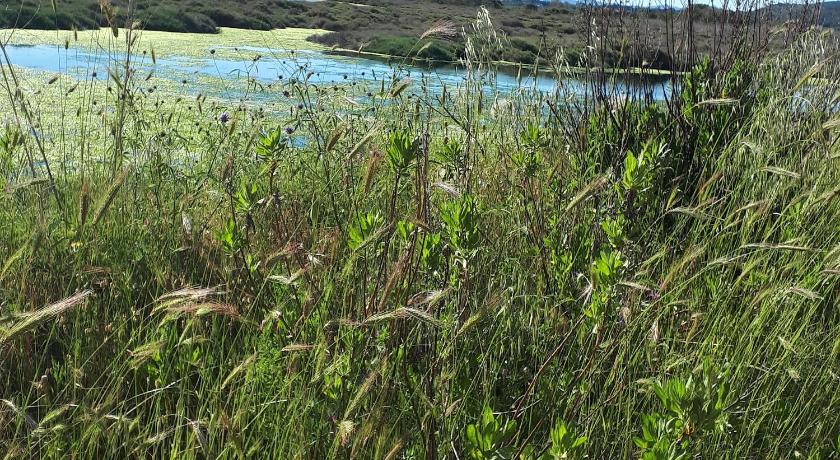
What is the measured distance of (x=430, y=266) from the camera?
4.56 feet

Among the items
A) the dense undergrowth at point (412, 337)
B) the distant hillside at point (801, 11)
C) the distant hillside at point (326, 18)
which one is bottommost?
the dense undergrowth at point (412, 337)

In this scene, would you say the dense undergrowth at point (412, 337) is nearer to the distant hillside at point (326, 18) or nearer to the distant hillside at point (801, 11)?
the distant hillside at point (801, 11)

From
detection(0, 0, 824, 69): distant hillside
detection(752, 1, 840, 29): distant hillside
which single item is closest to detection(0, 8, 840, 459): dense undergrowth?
detection(752, 1, 840, 29): distant hillside

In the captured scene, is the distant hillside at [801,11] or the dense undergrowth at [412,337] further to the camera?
the distant hillside at [801,11]

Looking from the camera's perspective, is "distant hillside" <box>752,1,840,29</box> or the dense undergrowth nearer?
the dense undergrowth

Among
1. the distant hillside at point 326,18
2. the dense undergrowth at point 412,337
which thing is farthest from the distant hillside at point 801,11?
the distant hillside at point 326,18

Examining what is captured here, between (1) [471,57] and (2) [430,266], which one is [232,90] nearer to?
(1) [471,57]

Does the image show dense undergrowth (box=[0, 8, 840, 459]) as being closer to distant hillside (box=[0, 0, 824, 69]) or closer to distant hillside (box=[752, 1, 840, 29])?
distant hillside (box=[752, 1, 840, 29])

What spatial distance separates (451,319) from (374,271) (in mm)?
455

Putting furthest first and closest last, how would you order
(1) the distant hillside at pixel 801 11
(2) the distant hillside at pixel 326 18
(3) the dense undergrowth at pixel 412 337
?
(2) the distant hillside at pixel 326 18 → (1) the distant hillside at pixel 801 11 → (3) the dense undergrowth at pixel 412 337

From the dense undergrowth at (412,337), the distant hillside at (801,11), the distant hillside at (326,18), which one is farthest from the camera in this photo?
the distant hillside at (326,18)

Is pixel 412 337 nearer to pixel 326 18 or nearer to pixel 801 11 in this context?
pixel 801 11

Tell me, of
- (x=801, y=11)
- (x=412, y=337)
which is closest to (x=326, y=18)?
(x=801, y=11)

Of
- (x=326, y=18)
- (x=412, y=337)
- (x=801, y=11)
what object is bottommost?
(x=412, y=337)
